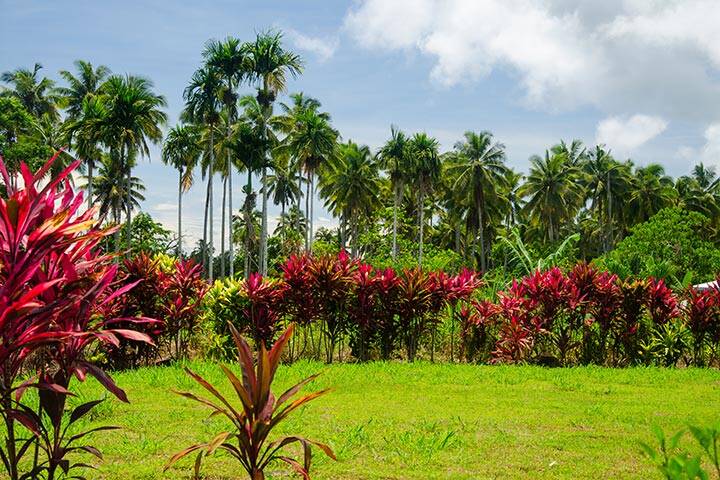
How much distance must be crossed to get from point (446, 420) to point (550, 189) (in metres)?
43.3

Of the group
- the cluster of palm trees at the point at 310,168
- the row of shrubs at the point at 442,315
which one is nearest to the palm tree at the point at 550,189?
the cluster of palm trees at the point at 310,168

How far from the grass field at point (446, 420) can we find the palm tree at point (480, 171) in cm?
3634

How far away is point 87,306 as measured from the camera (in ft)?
10.8

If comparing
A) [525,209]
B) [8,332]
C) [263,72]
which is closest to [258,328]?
[8,332]

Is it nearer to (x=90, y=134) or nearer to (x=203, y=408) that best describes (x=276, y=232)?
(x=90, y=134)

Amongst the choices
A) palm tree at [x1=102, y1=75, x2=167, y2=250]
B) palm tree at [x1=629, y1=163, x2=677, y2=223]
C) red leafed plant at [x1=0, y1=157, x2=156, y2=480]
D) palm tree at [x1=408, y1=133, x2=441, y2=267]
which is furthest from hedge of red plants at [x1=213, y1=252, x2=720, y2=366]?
palm tree at [x1=629, y1=163, x2=677, y2=223]

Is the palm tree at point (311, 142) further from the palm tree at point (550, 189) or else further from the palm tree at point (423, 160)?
the palm tree at point (550, 189)

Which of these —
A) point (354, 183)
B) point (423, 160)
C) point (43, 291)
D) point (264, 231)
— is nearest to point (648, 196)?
point (423, 160)

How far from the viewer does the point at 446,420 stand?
613cm

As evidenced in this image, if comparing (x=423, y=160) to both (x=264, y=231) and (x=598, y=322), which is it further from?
(x=598, y=322)

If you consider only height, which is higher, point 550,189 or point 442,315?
point 550,189

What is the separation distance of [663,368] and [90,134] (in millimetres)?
27776

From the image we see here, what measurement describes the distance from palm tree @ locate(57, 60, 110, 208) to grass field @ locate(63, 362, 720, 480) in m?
14.2

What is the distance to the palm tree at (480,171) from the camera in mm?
45344
